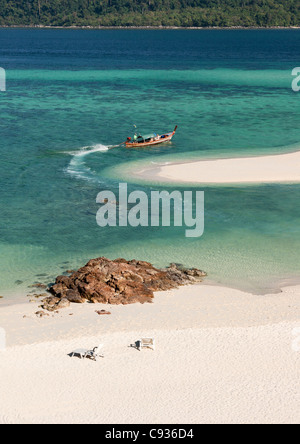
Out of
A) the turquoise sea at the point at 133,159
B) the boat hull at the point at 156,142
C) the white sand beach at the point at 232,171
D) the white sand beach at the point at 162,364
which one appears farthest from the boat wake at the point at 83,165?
the white sand beach at the point at 162,364

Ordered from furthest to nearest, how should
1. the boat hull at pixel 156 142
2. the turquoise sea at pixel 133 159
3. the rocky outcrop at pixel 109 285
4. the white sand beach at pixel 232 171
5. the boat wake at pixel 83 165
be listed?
the boat hull at pixel 156 142
the boat wake at pixel 83 165
the white sand beach at pixel 232 171
the turquoise sea at pixel 133 159
the rocky outcrop at pixel 109 285

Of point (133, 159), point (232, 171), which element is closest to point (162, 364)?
point (232, 171)

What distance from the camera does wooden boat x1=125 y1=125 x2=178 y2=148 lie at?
67.9m

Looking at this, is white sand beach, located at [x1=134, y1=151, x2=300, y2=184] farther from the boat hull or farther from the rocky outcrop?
the rocky outcrop

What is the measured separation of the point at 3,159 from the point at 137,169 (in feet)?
47.6

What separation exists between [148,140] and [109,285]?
38492mm

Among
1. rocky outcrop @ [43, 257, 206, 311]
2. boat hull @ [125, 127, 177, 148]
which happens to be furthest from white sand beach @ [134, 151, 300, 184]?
rocky outcrop @ [43, 257, 206, 311]

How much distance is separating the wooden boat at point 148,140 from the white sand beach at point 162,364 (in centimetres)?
3692

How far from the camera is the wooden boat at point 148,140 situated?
67938mm

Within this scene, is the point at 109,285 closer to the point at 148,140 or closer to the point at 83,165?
the point at 83,165

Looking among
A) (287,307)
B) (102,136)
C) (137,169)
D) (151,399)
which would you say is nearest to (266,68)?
(102,136)

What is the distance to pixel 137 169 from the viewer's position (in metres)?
59.6

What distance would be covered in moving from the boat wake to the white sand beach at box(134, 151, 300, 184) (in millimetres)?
4546

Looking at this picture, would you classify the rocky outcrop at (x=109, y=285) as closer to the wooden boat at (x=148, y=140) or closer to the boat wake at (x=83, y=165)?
the boat wake at (x=83, y=165)
